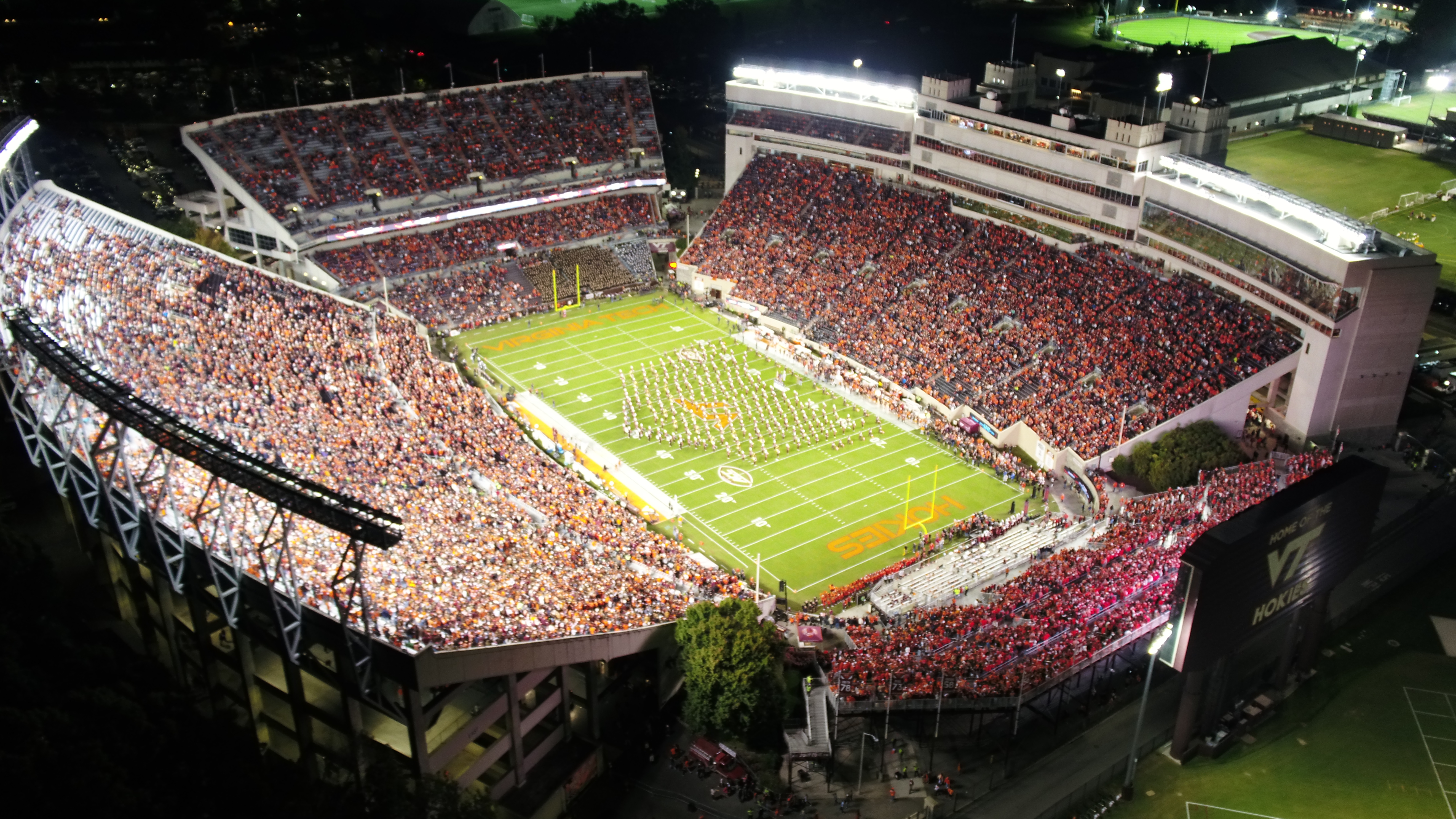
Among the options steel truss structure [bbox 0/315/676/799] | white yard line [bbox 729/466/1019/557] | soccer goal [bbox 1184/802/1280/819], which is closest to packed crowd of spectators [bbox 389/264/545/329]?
white yard line [bbox 729/466/1019/557]

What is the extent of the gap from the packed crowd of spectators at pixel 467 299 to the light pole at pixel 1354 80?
53024 mm

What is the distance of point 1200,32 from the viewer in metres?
99.2

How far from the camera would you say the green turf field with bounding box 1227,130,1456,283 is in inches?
2293

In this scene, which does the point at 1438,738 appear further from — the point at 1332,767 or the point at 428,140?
the point at 428,140

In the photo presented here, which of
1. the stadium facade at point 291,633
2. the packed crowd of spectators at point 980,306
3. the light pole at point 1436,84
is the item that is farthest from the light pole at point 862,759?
the light pole at point 1436,84

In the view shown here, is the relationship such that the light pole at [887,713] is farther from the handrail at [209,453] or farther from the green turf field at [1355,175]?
the green turf field at [1355,175]

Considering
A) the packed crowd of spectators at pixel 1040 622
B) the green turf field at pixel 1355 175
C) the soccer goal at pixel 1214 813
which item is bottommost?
the soccer goal at pixel 1214 813

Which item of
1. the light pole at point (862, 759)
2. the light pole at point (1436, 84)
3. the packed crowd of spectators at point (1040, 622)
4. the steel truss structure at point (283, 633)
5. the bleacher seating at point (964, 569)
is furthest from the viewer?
the light pole at point (1436, 84)

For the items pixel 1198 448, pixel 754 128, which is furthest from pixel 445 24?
pixel 1198 448

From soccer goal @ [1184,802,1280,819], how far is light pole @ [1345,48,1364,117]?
6030cm

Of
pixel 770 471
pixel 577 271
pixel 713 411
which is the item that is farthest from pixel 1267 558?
pixel 577 271

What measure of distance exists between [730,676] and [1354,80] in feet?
224

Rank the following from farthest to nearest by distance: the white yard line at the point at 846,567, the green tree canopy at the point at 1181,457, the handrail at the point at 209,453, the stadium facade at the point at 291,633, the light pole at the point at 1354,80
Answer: the light pole at the point at 1354,80
the green tree canopy at the point at 1181,457
the white yard line at the point at 846,567
the stadium facade at the point at 291,633
the handrail at the point at 209,453

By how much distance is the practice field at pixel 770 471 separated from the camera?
123 ft
